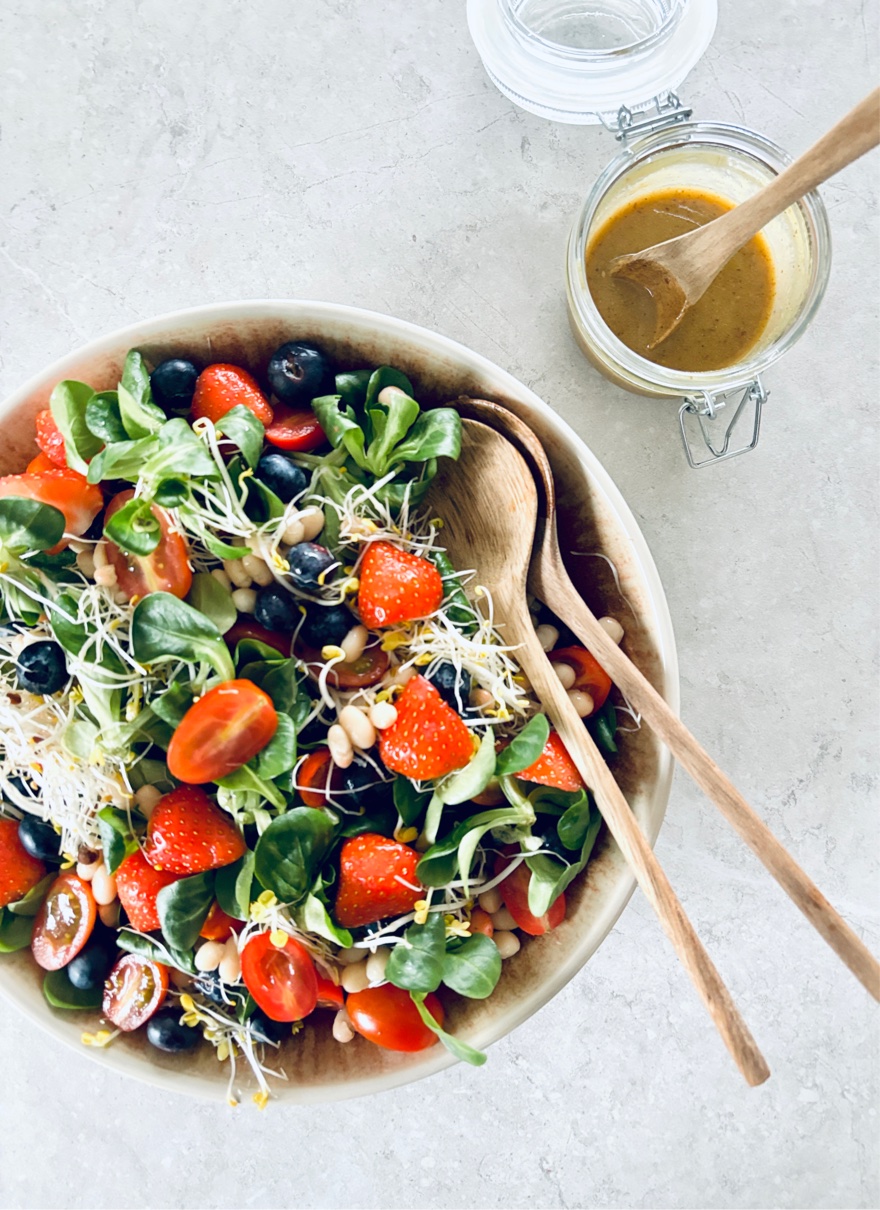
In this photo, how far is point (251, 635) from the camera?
4.07 feet

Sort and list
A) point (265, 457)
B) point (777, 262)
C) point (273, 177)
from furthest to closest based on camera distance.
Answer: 1. point (273, 177)
2. point (777, 262)
3. point (265, 457)

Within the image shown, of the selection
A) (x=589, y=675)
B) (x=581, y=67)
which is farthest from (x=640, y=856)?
(x=581, y=67)

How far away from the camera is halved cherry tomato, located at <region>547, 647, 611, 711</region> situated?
1275mm

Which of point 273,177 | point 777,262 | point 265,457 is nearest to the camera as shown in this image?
point 265,457

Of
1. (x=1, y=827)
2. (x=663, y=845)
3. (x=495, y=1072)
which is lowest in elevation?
(x=495, y=1072)

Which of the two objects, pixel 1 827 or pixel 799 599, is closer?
pixel 1 827

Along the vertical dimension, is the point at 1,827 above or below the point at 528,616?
below

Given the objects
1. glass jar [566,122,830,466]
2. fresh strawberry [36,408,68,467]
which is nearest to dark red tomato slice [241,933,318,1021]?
fresh strawberry [36,408,68,467]

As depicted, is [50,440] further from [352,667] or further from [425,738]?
[425,738]

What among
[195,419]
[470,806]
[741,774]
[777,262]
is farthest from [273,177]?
[741,774]

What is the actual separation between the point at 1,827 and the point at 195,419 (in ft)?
2.05

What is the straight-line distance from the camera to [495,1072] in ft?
5.35

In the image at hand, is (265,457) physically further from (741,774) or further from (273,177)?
(741,774)

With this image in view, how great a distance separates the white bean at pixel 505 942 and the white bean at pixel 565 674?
1.16 ft
